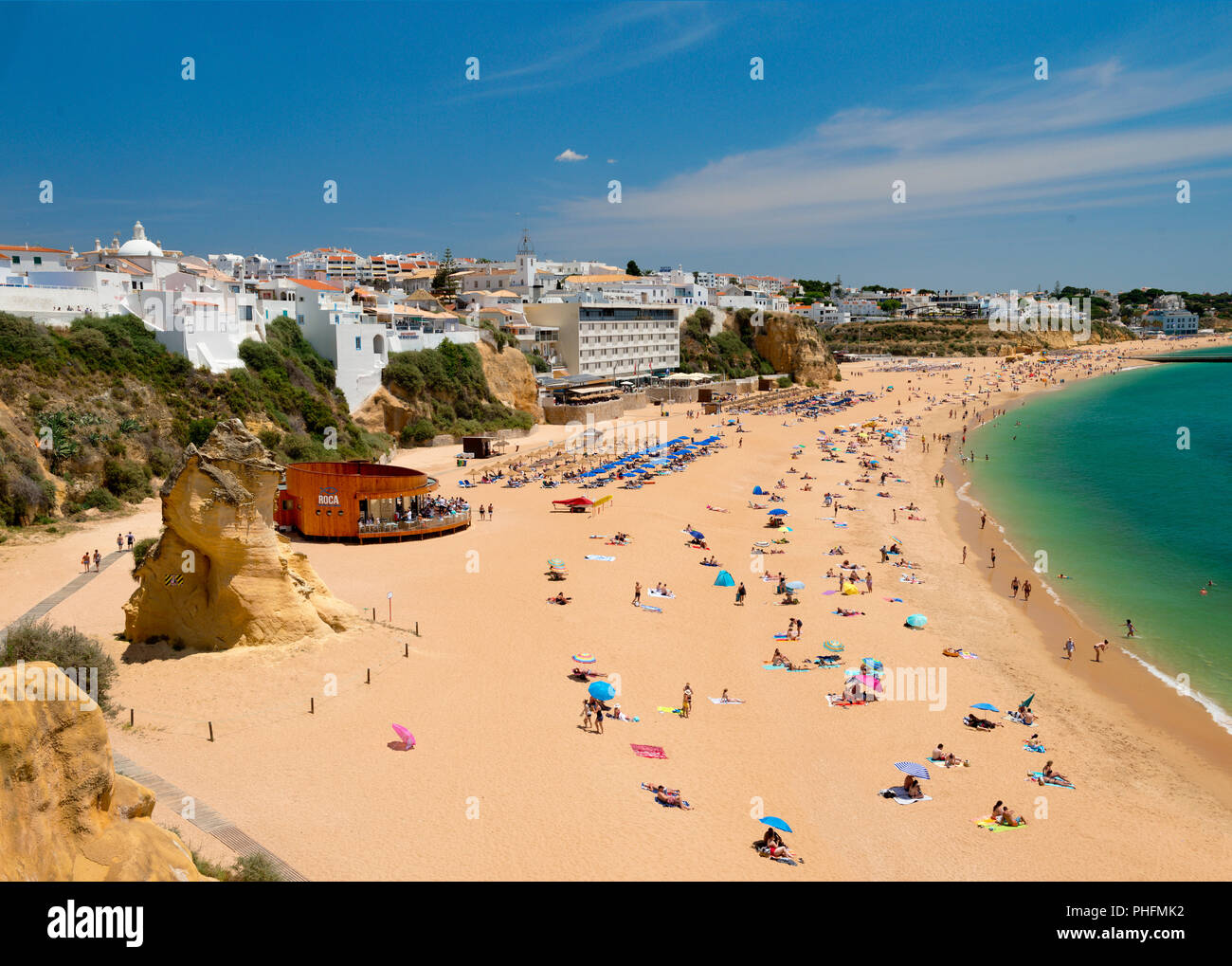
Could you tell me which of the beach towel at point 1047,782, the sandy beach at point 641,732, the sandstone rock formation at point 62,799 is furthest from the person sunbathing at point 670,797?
the sandstone rock formation at point 62,799

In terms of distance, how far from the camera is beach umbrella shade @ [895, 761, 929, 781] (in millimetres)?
13750

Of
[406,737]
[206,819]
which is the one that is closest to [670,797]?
[406,737]

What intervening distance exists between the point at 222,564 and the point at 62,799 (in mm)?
10212

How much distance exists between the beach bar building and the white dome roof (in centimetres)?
3431

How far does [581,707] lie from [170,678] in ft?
24.8

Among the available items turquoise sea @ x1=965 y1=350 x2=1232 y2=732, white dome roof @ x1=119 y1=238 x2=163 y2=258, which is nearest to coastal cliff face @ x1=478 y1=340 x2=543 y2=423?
white dome roof @ x1=119 y1=238 x2=163 y2=258

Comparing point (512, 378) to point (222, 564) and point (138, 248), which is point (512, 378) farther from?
point (222, 564)

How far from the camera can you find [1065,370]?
4434 inches

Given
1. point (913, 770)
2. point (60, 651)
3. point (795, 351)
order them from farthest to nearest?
point (795, 351) < point (913, 770) < point (60, 651)

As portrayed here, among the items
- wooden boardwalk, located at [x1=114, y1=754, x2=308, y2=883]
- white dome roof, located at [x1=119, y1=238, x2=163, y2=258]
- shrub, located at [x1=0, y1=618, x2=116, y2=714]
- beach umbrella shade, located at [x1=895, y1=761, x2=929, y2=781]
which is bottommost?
beach umbrella shade, located at [x1=895, y1=761, x2=929, y2=781]

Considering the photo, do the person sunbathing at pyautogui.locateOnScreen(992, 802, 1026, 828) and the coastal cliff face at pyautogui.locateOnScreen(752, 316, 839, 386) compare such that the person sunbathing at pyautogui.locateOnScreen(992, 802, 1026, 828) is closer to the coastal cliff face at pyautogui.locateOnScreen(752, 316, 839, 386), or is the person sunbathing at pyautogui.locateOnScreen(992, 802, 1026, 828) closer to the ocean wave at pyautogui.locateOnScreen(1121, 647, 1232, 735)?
the ocean wave at pyautogui.locateOnScreen(1121, 647, 1232, 735)

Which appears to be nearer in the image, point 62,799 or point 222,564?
point 62,799

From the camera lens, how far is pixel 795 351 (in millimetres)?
90750

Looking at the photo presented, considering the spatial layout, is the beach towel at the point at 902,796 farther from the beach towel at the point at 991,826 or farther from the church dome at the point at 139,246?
the church dome at the point at 139,246
